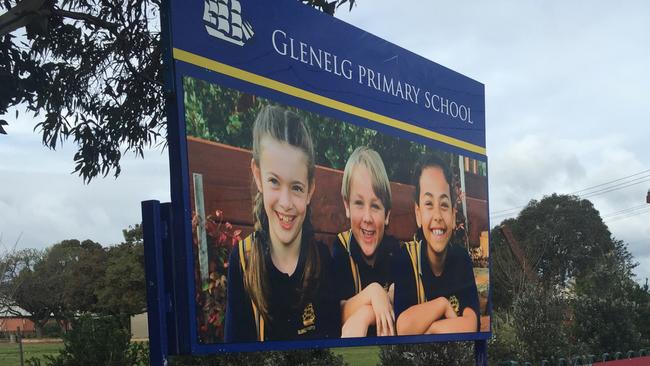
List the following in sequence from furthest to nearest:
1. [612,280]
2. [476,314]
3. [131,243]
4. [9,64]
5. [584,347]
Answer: [131,243], [612,280], [584,347], [476,314], [9,64]

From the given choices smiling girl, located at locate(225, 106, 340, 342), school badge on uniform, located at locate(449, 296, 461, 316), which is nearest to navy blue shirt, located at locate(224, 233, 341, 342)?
smiling girl, located at locate(225, 106, 340, 342)

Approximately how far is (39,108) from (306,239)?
418cm

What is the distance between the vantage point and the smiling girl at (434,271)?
7457 mm

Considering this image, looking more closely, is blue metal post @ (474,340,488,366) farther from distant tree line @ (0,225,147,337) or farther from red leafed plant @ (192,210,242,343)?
distant tree line @ (0,225,147,337)

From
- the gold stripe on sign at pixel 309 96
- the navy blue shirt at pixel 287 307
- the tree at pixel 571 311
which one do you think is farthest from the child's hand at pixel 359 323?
the tree at pixel 571 311

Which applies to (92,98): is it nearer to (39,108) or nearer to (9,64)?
(39,108)

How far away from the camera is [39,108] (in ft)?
28.9

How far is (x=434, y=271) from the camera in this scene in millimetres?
7938

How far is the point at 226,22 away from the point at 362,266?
2406mm

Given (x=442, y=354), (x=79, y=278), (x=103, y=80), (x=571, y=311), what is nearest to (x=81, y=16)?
(x=103, y=80)

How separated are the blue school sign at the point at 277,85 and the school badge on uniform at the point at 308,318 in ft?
0.40

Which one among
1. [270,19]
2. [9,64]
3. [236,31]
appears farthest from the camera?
[9,64]

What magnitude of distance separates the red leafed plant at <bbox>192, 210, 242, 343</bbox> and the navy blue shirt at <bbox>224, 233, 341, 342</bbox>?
0.06m

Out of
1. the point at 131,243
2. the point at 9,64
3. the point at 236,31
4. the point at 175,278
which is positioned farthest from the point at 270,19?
the point at 131,243
